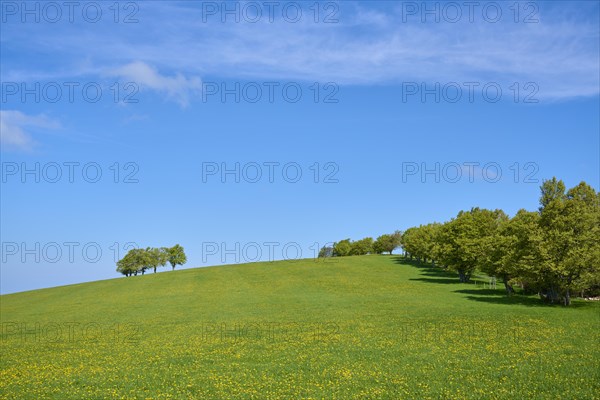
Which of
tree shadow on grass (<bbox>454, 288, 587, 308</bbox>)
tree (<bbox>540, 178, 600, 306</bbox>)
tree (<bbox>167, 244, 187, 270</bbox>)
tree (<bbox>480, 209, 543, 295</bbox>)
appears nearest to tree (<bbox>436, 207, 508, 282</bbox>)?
tree (<bbox>480, 209, 543, 295</bbox>)

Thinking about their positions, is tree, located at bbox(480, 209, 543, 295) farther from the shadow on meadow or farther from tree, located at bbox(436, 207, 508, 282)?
tree, located at bbox(436, 207, 508, 282)

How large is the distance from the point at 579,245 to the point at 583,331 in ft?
79.6

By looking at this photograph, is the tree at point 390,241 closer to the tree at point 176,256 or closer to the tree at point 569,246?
the tree at point 176,256

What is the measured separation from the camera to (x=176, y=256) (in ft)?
572

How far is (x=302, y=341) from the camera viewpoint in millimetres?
38250

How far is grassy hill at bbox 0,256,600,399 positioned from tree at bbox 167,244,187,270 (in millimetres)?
95226

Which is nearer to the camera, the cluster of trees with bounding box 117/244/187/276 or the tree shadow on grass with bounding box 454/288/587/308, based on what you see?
the tree shadow on grass with bounding box 454/288/587/308

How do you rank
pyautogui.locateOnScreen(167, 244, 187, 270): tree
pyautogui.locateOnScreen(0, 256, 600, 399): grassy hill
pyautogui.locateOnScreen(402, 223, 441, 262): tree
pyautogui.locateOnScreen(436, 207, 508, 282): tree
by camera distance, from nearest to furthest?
pyautogui.locateOnScreen(0, 256, 600, 399): grassy hill → pyautogui.locateOnScreen(436, 207, 508, 282): tree → pyautogui.locateOnScreen(402, 223, 441, 262): tree → pyautogui.locateOnScreen(167, 244, 187, 270): tree

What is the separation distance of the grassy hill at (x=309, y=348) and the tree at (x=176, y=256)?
95.2m

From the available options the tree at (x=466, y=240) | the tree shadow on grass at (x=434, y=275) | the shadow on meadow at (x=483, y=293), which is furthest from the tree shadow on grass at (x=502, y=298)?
the tree shadow on grass at (x=434, y=275)

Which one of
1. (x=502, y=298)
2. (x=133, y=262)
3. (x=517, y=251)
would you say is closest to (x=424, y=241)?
(x=502, y=298)

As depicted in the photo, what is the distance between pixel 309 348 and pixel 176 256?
148 meters

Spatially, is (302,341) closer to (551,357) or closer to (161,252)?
(551,357)

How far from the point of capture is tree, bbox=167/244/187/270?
17350cm
